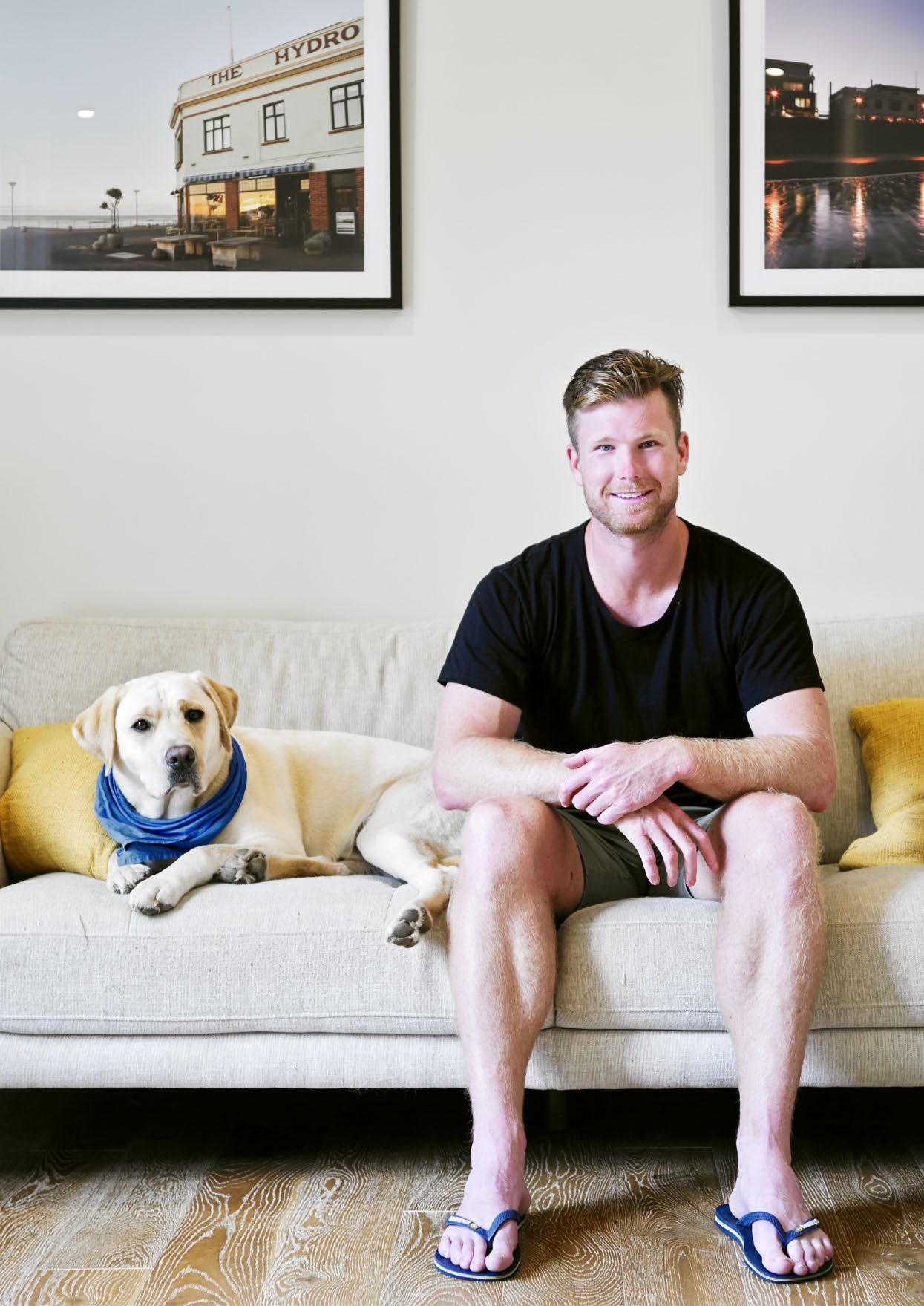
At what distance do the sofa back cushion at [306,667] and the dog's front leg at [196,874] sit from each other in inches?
19.6

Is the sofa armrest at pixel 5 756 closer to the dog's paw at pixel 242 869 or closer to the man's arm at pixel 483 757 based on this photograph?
the dog's paw at pixel 242 869

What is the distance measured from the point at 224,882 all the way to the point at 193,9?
2.08 metres

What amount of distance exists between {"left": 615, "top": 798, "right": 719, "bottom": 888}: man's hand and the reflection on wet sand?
5.42 feet

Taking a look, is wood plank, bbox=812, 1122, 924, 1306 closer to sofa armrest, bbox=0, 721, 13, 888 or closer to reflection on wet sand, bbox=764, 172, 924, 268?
sofa armrest, bbox=0, 721, 13, 888

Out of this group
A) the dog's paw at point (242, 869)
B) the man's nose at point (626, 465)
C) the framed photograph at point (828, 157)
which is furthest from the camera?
the framed photograph at point (828, 157)

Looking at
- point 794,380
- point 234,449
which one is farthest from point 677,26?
point 234,449

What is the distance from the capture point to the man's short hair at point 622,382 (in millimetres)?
1881

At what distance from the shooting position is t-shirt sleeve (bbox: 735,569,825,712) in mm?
1881

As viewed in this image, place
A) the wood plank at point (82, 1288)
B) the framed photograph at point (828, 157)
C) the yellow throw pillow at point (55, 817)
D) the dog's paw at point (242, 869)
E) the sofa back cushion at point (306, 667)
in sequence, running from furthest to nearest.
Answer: the framed photograph at point (828, 157) < the sofa back cushion at point (306, 667) < the yellow throw pillow at point (55, 817) < the dog's paw at point (242, 869) < the wood plank at point (82, 1288)

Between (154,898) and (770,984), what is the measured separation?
0.92 m

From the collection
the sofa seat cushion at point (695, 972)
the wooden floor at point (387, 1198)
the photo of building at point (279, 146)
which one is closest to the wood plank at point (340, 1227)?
the wooden floor at point (387, 1198)

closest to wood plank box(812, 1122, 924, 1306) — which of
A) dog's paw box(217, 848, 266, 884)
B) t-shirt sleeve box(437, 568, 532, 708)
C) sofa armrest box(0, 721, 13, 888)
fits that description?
t-shirt sleeve box(437, 568, 532, 708)

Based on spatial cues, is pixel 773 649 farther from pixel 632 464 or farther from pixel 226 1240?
pixel 226 1240

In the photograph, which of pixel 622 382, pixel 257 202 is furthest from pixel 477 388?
pixel 622 382
